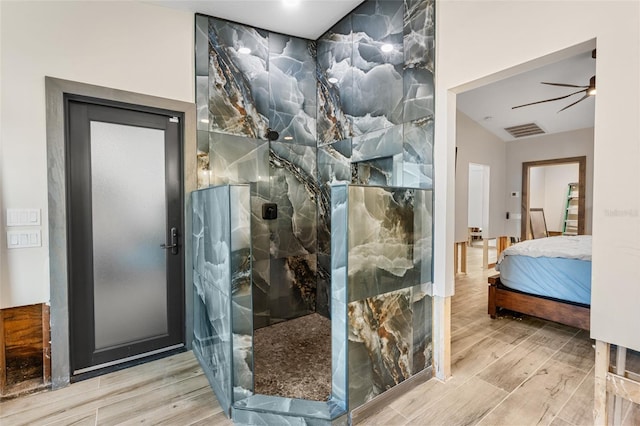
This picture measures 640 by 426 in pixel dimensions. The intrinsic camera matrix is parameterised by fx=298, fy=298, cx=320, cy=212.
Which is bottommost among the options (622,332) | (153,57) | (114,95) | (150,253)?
(622,332)

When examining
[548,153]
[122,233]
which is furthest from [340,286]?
[548,153]

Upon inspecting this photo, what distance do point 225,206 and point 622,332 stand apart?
234cm

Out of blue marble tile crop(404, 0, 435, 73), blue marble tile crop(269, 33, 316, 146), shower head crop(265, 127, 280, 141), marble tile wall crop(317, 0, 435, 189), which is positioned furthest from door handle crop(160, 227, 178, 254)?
blue marble tile crop(404, 0, 435, 73)

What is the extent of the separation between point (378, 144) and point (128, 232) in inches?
97.0

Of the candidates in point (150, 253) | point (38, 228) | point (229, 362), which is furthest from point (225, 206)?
point (38, 228)

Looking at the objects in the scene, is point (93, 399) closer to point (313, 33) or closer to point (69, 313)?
point (69, 313)

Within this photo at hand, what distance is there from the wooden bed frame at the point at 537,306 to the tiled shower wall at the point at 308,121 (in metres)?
2.16

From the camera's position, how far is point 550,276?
336 cm

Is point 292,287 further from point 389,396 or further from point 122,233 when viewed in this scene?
point 122,233

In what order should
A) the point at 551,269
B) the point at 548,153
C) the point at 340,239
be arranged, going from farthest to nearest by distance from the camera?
the point at 548,153, the point at 551,269, the point at 340,239

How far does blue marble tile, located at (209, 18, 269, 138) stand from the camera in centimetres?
302

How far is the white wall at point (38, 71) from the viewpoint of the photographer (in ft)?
7.16

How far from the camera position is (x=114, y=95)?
254 centimetres

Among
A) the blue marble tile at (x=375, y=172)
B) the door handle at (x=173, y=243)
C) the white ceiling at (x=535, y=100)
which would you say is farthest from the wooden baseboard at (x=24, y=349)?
the white ceiling at (x=535, y=100)
